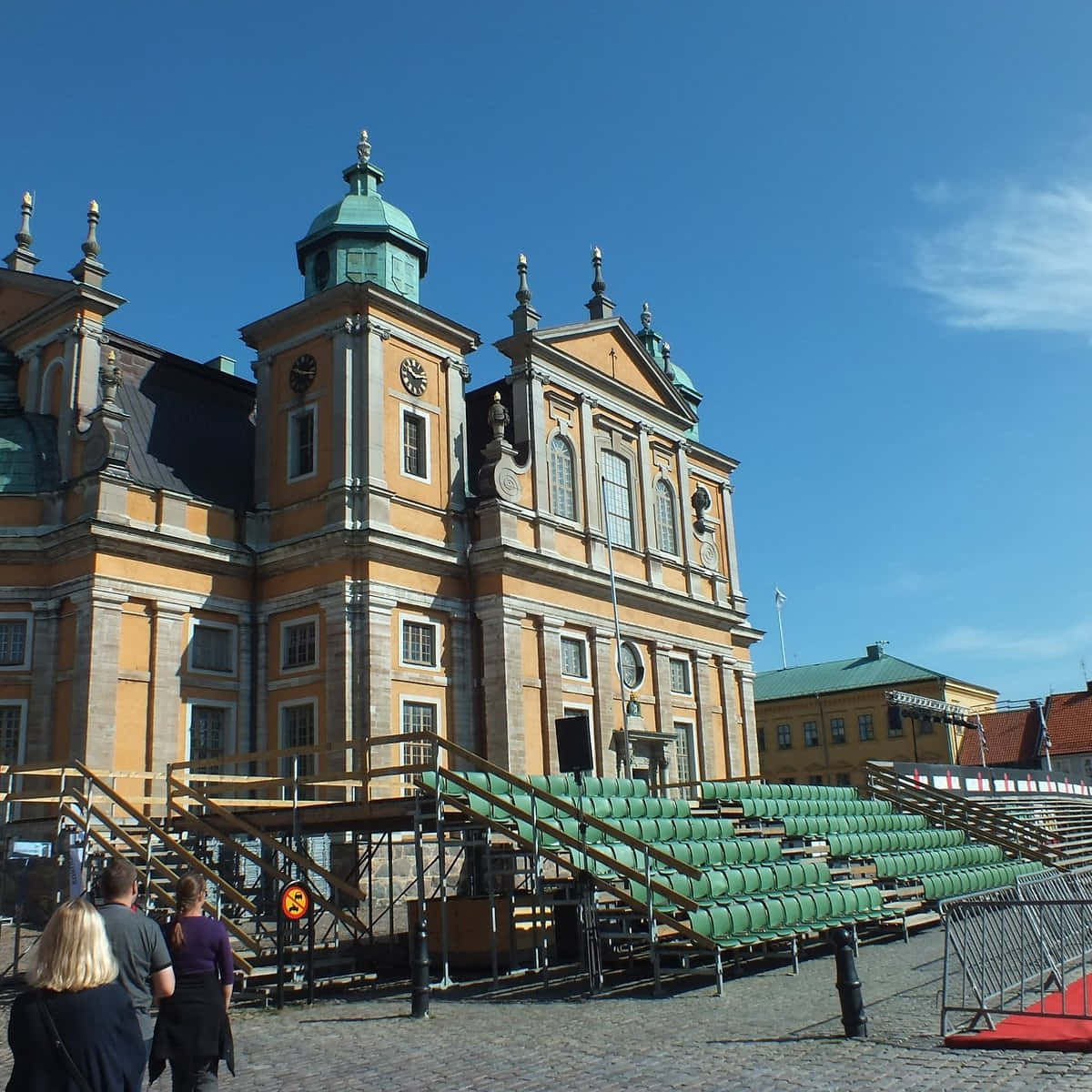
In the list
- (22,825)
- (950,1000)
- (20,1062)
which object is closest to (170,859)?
(22,825)

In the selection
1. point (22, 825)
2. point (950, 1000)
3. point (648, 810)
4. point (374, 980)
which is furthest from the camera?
point (22, 825)

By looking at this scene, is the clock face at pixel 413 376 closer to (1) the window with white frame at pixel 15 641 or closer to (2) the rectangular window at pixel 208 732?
(2) the rectangular window at pixel 208 732

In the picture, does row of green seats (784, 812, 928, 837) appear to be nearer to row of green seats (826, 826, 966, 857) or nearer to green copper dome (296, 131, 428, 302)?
row of green seats (826, 826, 966, 857)

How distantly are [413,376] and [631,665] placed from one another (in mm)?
11020

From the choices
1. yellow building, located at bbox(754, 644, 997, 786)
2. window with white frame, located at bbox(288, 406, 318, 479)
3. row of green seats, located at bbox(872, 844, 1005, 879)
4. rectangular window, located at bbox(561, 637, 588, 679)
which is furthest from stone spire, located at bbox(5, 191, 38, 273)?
yellow building, located at bbox(754, 644, 997, 786)

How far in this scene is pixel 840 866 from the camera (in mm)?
21891

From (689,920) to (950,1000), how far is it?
3513 mm

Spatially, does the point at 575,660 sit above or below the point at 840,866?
above

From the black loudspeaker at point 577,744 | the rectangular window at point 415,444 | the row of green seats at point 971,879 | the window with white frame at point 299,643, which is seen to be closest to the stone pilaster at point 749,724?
the row of green seats at point 971,879

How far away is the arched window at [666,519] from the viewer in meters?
38.7

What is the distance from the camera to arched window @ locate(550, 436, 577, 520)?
34.2 meters

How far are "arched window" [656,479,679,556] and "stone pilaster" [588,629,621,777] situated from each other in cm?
576

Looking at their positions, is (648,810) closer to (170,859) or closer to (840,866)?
(840,866)

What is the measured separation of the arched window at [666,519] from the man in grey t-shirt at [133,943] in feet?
106
